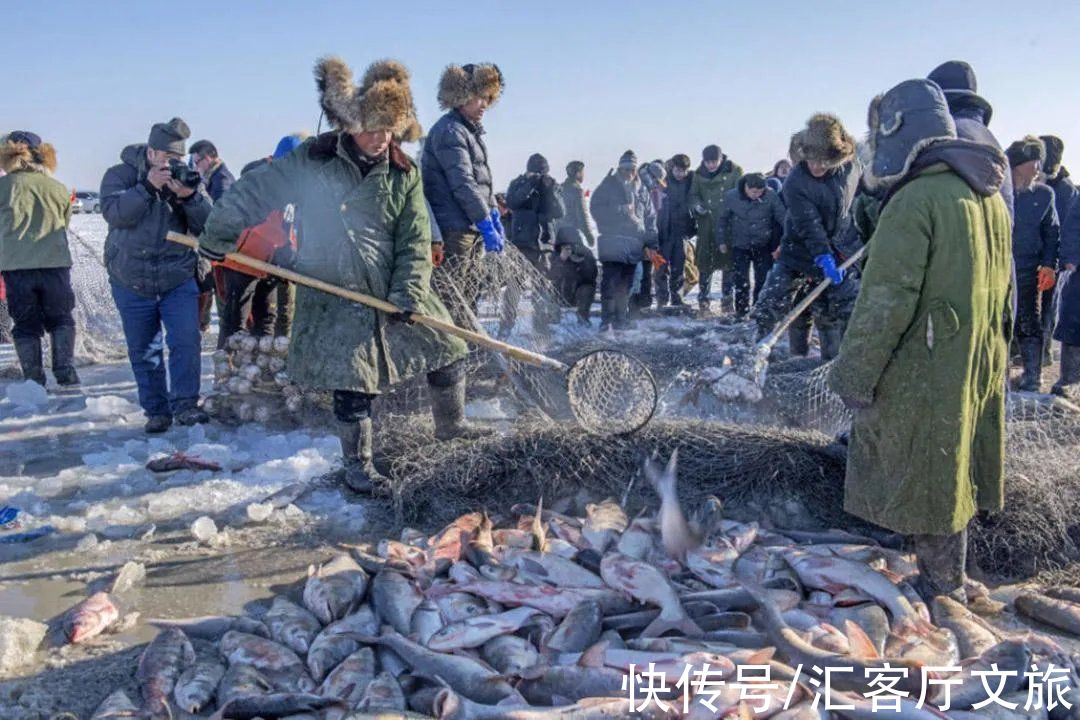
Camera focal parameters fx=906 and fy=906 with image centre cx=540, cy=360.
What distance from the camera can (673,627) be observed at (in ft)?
11.4

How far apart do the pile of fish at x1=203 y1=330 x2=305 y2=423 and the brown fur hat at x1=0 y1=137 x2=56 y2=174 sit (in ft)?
9.29

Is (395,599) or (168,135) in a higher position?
(168,135)

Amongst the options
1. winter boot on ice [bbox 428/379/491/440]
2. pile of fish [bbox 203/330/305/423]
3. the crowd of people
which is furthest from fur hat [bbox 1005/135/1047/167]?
pile of fish [bbox 203/330/305/423]

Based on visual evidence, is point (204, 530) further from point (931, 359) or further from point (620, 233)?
point (620, 233)

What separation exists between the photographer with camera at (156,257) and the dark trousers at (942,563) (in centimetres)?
505

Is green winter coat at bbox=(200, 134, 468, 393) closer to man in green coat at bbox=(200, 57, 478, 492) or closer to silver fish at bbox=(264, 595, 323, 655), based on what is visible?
man in green coat at bbox=(200, 57, 478, 492)

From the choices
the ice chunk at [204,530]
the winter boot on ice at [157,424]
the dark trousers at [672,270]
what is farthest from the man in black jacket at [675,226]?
the ice chunk at [204,530]

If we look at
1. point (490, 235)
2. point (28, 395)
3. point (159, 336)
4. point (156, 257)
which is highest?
point (490, 235)

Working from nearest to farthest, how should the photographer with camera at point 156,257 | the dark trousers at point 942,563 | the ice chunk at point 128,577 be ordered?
1. the dark trousers at point 942,563
2. the ice chunk at point 128,577
3. the photographer with camera at point 156,257

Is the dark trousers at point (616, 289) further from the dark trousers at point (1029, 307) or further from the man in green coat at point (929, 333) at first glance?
the man in green coat at point (929, 333)

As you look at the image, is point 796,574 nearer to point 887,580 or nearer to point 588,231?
point 887,580

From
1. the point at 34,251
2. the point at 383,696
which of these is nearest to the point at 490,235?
the point at 383,696

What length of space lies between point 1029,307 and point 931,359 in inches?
211

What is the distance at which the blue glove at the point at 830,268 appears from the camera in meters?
7.18
